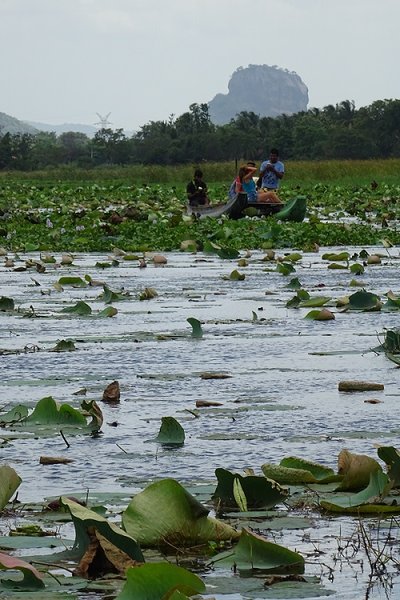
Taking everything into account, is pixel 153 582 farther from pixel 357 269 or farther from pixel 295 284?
pixel 357 269

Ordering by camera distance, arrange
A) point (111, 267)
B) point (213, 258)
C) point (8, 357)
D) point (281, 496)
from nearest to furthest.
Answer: point (281, 496)
point (8, 357)
point (111, 267)
point (213, 258)

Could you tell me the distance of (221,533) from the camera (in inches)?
144

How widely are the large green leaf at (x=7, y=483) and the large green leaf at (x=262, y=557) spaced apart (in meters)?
0.78

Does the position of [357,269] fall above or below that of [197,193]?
below

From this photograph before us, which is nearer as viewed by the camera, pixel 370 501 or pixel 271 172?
pixel 370 501

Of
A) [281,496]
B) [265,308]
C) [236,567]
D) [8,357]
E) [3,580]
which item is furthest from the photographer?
[265,308]

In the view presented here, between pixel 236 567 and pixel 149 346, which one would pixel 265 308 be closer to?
pixel 149 346

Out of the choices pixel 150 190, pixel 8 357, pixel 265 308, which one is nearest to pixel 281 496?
pixel 8 357

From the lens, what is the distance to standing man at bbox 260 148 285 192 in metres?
25.5

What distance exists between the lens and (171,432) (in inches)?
202

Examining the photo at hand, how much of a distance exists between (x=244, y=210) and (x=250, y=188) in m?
0.46

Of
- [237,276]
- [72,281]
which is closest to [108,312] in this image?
[72,281]

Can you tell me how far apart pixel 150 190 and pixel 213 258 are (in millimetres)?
21029

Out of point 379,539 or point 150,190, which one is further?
point 150,190
